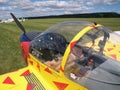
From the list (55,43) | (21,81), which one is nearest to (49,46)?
(55,43)

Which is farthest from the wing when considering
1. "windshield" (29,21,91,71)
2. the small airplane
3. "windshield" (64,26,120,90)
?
"windshield" (64,26,120,90)

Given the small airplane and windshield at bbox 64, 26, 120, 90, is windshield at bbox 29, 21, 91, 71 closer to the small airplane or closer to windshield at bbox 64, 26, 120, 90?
the small airplane

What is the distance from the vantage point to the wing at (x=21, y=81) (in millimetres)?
5828

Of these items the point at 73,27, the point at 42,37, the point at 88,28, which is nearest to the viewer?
the point at 88,28

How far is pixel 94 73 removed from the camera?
4.99m

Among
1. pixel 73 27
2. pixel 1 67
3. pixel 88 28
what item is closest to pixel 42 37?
pixel 73 27

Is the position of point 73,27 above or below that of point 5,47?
above

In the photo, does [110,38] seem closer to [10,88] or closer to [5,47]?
[10,88]

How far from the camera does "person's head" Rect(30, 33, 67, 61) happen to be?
599 centimetres

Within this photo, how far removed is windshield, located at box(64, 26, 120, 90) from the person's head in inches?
20.4

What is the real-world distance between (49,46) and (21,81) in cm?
115

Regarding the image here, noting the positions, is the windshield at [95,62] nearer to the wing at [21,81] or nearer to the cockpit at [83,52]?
the cockpit at [83,52]

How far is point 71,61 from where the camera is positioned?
5270mm

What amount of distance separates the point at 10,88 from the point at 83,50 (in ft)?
6.57
